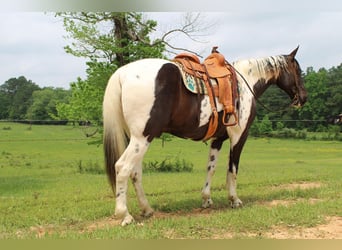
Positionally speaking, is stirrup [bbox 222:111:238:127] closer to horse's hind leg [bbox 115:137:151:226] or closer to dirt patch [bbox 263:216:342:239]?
horse's hind leg [bbox 115:137:151:226]

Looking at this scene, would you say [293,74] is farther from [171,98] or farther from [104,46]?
[104,46]

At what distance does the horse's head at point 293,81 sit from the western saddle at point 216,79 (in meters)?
1.35

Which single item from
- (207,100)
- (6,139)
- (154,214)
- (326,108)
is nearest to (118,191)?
(154,214)

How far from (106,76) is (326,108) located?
31.5 metres

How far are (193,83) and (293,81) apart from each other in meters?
2.42

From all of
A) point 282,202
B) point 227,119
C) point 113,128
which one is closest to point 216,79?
point 227,119

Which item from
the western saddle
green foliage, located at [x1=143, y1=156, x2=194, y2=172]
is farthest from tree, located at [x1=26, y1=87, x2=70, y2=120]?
the western saddle

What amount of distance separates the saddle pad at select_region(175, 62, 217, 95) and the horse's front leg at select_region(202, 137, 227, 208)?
1.08 meters

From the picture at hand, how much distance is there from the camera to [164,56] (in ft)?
36.8

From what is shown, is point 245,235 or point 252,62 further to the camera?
point 252,62

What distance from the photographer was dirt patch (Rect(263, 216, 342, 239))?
3865 mm

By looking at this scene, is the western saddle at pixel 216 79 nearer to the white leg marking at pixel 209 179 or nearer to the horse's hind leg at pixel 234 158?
the horse's hind leg at pixel 234 158

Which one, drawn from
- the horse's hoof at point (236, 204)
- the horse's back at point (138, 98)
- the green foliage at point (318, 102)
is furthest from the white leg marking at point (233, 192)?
the green foliage at point (318, 102)

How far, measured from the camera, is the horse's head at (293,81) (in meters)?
6.35
